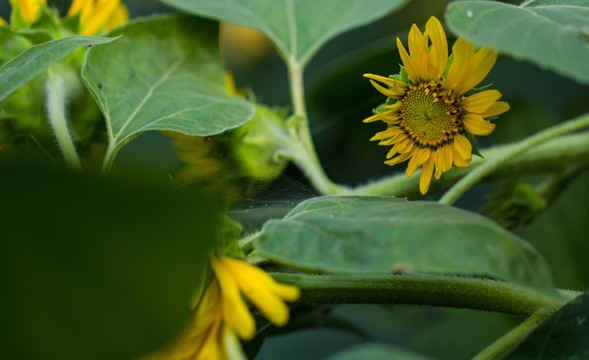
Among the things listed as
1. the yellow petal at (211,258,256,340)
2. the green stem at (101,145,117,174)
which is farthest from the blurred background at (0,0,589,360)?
the yellow petal at (211,258,256,340)

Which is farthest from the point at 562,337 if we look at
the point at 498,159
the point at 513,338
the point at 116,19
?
the point at 116,19

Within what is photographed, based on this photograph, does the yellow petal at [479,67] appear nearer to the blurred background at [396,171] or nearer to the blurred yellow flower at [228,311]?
the blurred background at [396,171]

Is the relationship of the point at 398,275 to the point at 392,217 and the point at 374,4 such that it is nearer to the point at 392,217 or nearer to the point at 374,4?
the point at 392,217

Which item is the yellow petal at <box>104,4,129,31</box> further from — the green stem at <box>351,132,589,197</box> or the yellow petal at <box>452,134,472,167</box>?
the yellow petal at <box>452,134,472,167</box>

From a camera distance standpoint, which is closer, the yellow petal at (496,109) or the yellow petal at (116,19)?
the yellow petal at (496,109)

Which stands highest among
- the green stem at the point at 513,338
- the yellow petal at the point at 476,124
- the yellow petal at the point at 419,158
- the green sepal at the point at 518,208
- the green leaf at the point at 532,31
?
the green leaf at the point at 532,31

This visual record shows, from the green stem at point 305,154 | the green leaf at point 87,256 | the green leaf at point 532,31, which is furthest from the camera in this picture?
the green stem at point 305,154

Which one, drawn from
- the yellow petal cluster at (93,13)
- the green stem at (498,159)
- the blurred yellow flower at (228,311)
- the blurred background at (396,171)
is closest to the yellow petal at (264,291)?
the blurred yellow flower at (228,311)

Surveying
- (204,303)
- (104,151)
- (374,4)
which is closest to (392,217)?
(204,303)
